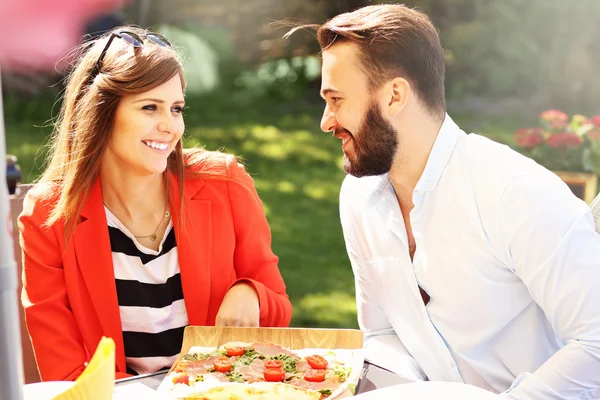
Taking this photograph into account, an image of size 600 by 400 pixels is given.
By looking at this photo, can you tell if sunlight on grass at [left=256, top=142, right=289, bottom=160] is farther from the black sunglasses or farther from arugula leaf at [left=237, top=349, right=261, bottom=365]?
arugula leaf at [left=237, top=349, right=261, bottom=365]

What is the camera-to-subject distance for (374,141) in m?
2.29

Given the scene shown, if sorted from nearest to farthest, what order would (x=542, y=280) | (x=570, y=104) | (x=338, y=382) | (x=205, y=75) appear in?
(x=338, y=382), (x=542, y=280), (x=570, y=104), (x=205, y=75)

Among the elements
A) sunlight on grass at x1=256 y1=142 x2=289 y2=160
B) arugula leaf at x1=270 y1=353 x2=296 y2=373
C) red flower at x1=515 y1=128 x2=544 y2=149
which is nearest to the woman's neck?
arugula leaf at x1=270 y1=353 x2=296 y2=373

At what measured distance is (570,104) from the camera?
6.26m

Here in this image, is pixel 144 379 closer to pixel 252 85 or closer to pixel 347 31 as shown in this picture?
pixel 347 31

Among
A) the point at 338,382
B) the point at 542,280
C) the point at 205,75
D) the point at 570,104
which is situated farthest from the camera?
the point at 205,75

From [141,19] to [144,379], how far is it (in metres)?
4.95

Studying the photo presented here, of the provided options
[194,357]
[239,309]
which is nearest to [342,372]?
[194,357]

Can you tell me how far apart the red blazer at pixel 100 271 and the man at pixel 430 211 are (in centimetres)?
34

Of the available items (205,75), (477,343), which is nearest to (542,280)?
(477,343)

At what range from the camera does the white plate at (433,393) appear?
1228mm

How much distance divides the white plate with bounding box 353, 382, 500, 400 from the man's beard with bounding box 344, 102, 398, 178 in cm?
109

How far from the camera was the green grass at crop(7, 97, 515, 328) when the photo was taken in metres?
5.09

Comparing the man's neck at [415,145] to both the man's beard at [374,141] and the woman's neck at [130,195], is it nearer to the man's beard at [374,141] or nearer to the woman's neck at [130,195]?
the man's beard at [374,141]
